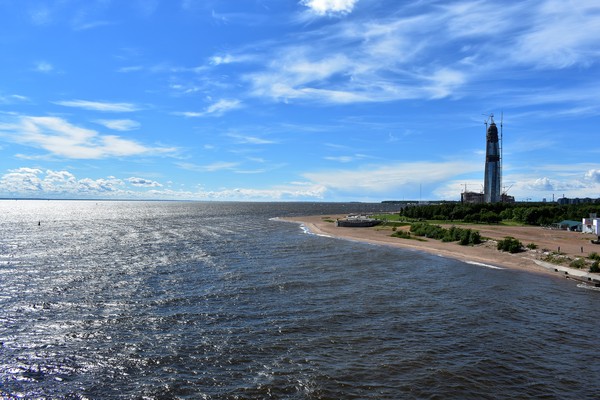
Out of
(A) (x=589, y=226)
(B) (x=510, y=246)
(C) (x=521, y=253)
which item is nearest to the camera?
(C) (x=521, y=253)

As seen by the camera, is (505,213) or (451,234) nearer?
(451,234)

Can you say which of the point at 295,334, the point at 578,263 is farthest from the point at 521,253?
the point at 295,334

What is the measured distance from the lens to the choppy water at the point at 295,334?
642 inches

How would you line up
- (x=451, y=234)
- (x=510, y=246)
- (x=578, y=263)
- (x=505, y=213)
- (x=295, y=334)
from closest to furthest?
(x=295, y=334) → (x=578, y=263) → (x=510, y=246) → (x=451, y=234) → (x=505, y=213)

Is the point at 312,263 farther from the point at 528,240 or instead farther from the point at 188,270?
the point at 528,240

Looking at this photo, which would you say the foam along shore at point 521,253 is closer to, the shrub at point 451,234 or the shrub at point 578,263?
the shrub at point 578,263

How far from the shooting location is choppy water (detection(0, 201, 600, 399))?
16.3m

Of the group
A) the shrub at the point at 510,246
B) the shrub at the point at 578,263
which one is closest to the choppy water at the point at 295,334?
the shrub at the point at 578,263

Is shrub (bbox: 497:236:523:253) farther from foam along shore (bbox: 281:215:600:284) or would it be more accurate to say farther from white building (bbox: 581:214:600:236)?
white building (bbox: 581:214:600:236)

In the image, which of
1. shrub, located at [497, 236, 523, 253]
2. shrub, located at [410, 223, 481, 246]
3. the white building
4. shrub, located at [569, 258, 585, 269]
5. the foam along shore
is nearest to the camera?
shrub, located at [569, 258, 585, 269]

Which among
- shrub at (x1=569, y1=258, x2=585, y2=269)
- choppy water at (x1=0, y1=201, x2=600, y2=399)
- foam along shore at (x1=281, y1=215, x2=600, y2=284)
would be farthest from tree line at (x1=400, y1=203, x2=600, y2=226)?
choppy water at (x1=0, y1=201, x2=600, y2=399)

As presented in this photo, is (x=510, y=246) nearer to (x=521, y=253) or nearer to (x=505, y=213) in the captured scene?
(x=521, y=253)

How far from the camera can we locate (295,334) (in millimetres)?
21938

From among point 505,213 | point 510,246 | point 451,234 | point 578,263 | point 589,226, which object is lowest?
point 578,263
